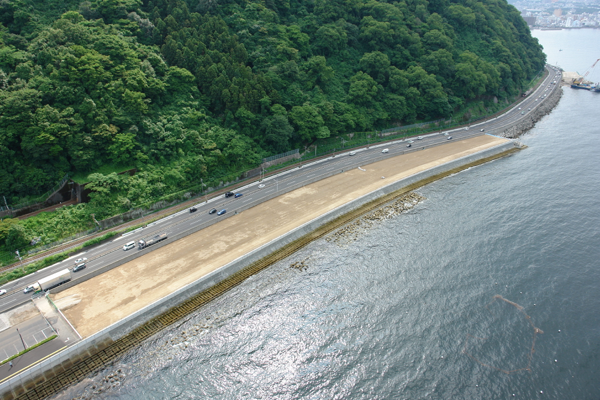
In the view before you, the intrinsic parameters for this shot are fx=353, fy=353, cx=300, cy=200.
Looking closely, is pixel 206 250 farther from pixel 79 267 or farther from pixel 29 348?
pixel 29 348

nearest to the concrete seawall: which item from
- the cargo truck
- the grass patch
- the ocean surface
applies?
the cargo truck

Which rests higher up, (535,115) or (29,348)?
(535,115)

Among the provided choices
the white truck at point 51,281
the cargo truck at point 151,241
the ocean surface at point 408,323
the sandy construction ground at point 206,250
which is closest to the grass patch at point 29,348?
the sandy construction ground at point 206,250

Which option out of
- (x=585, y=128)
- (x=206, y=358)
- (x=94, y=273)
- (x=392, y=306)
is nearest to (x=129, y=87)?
(x=94, y=273)

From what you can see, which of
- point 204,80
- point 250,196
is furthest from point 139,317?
point 204,80

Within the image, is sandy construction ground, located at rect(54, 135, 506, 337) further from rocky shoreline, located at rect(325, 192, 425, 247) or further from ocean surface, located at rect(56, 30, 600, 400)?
ocean surface, located at rect(56, 30, 600, 400)

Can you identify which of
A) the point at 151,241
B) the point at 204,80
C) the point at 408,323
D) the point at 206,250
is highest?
the point at 204,80
